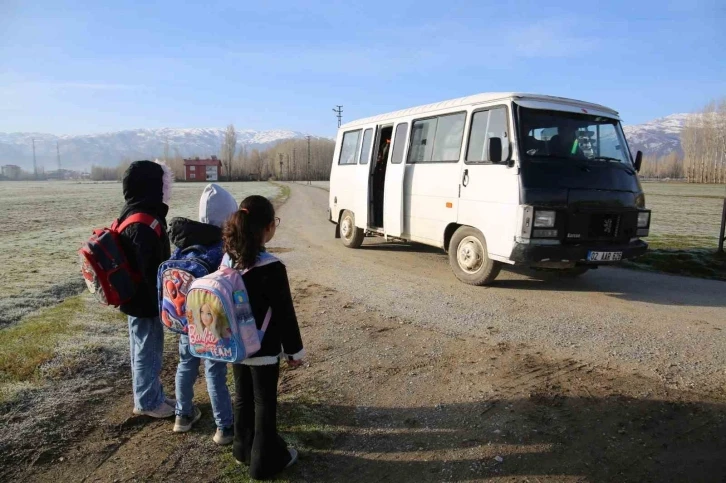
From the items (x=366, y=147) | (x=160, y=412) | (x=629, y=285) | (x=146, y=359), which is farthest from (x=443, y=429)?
(x=366, y=147)

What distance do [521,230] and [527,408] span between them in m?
3.25

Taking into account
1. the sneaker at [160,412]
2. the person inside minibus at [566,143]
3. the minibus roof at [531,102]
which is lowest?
the sneaker at [160,412]

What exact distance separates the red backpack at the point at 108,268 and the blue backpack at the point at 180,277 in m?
0.32

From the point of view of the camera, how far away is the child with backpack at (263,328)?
2594 millimetres

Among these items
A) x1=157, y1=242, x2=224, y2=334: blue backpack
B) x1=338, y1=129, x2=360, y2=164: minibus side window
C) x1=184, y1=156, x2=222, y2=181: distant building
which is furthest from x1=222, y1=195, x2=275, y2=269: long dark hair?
x1=184, y1=156, x2=222, y2=181: distant building

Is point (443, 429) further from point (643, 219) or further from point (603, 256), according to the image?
point (643, 219)

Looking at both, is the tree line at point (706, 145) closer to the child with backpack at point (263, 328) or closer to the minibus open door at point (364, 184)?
the minibus open door at point (364, 184)

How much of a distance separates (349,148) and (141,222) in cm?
843

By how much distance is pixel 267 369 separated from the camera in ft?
8.93

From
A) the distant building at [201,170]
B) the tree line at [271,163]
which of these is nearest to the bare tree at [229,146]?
the tree line at [271,163]

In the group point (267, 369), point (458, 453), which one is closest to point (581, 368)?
point (458, 453)

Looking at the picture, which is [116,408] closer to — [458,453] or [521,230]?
[458,453]

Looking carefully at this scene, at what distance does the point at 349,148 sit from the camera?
11.4 m

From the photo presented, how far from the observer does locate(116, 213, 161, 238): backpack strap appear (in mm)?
3266
